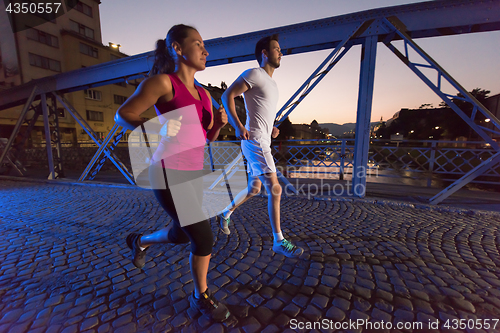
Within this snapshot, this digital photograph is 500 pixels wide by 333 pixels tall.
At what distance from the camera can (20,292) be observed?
6.13 ft

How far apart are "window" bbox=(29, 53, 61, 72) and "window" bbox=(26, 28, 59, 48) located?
5.79 feet

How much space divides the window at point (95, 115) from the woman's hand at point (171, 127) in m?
32.3

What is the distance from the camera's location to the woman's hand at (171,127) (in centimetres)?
136

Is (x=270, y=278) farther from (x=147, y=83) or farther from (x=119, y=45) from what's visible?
(x=119, y=45)

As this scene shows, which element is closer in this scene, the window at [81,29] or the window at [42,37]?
the window at [42,37]

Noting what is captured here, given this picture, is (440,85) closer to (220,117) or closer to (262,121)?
(262,121)

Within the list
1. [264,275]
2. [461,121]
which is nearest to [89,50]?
[264,275]

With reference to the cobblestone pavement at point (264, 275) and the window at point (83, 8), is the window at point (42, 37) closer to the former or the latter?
the window at point (83, 8)

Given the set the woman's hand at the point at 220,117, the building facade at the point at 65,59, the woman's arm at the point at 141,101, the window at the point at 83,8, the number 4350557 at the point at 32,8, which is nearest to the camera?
the woman's arm at the point at 141,101

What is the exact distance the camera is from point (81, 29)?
2814 cm

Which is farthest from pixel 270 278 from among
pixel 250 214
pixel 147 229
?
pixel 147 229

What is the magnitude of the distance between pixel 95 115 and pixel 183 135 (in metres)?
32.9

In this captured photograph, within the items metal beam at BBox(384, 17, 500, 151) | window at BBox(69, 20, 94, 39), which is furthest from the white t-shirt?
window at BBox(69, 20, 94, 39)

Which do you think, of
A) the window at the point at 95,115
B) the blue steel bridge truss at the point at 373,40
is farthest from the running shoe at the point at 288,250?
the window at the point at 95,115
